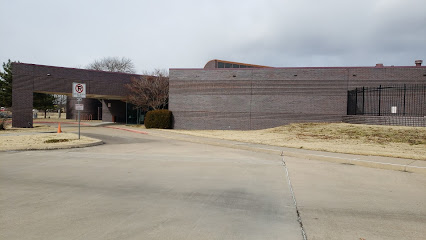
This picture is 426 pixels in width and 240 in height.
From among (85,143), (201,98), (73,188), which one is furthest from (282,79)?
(73,188)

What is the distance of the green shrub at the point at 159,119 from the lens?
29.3 m

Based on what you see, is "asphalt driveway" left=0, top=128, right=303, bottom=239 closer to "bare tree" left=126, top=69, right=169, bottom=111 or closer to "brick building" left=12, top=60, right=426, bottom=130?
"brick building" left=12, top=60, right=426, bottom=130

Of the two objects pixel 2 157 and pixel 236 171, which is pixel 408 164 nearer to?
pixel 236 171

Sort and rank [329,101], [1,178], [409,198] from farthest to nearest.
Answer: [329,101] < [1,178] < [409,198]

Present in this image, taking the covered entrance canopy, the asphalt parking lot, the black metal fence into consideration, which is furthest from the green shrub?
the asphalt parking lot

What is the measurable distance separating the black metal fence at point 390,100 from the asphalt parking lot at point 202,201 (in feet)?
57.9

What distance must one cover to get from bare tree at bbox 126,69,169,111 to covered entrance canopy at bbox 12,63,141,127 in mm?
2083

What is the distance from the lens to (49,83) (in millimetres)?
30812

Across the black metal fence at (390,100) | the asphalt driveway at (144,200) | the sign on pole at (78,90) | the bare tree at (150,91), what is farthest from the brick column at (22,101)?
the black metal fence at (390,100)

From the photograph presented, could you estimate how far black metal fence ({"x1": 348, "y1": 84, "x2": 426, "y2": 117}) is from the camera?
24.8 meters

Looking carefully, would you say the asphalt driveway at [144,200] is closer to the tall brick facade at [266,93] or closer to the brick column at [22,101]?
the tall brick facade at [266,93]

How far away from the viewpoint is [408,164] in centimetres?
1020

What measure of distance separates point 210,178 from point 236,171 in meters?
1.33

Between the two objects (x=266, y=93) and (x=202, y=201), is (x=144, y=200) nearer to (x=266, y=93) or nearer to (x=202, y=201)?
(x=202, y=201)
